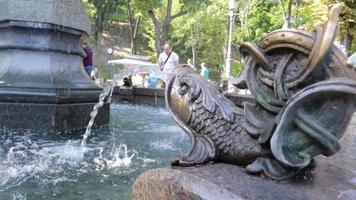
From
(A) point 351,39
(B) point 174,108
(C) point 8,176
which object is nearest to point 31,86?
(C) point 8,176

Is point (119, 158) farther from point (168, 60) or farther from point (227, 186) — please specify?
point (168, 60)

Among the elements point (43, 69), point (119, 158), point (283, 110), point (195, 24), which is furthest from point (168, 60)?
point (195, 24)

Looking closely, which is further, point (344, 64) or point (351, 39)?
point (351, 39)

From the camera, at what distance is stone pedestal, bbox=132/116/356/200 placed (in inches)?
66.1

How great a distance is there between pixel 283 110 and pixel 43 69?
4722 mm

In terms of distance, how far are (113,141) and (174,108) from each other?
3.19 metres

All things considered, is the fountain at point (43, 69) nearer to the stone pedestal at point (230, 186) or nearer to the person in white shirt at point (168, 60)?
the stone pedestal at point (230, 186)

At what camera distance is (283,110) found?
6.14 feet

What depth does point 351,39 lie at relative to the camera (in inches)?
854

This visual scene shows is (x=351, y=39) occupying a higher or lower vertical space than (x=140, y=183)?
higher

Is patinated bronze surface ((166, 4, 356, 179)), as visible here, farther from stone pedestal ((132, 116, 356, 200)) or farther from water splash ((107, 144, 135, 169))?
water splash ((107, 144, 135, 169))

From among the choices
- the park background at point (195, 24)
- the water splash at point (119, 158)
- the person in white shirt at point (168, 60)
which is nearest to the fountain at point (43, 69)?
the water splash at point (119, 158)

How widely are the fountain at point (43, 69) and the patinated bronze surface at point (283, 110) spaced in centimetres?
373

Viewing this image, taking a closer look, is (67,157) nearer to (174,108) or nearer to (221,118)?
(174,108)
